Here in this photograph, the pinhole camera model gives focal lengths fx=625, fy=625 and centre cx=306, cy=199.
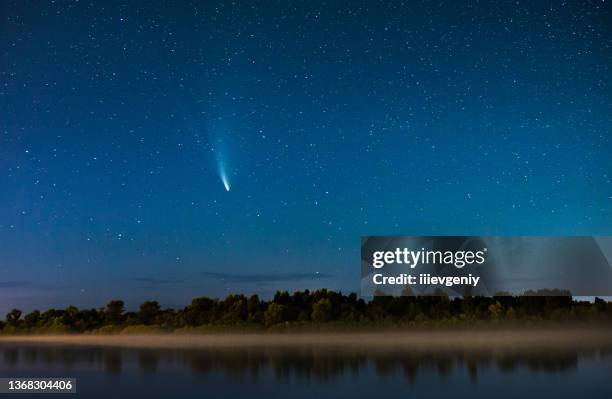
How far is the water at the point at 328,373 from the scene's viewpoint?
17828 mm

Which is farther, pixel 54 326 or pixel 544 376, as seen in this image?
pixel 54 326

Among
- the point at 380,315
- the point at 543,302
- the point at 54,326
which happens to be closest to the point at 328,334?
the point at 380,315

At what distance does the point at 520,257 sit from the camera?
2977 centimetres

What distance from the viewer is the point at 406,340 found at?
120ft

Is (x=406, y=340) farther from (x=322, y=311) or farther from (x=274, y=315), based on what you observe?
(x=274, y=315)

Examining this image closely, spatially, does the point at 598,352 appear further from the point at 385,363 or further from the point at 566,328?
the point at 385,363

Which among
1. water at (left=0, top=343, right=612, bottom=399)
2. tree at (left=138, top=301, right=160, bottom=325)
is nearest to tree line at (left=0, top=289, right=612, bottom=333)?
tree at (left=138, top=301, right=160, bottom=325)

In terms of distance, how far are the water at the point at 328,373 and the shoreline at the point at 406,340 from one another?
366 centimetres

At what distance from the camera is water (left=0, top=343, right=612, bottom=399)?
1783 centimetres

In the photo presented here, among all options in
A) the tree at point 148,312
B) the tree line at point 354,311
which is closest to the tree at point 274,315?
the tree line at point 354,311

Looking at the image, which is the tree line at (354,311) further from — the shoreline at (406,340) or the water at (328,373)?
the water at (328,373)

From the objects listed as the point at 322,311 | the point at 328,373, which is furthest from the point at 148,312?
the point at 328,373

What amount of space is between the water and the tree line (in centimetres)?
863

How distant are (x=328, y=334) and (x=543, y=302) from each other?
13.5 metres
